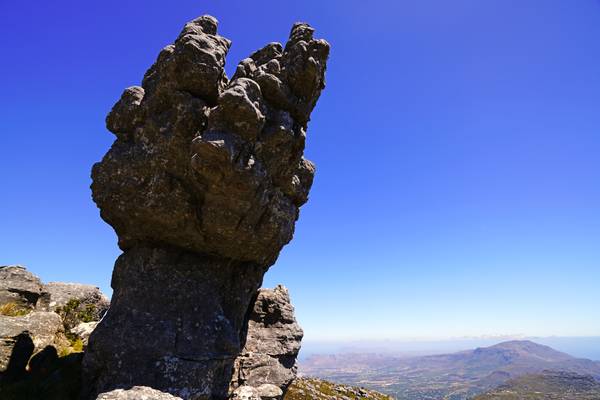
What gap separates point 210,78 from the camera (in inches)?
802

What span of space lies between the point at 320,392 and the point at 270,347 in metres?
28.0

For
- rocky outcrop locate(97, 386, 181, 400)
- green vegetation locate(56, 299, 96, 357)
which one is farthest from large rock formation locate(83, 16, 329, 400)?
green vegetation locate(56, 299, 96, 357)

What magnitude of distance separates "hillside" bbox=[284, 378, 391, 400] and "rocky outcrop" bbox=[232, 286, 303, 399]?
1620cm

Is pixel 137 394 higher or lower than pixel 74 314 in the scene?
lower

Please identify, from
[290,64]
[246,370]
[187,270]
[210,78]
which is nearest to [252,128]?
[210,78]

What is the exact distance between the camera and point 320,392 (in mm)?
48812

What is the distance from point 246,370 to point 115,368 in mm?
8970

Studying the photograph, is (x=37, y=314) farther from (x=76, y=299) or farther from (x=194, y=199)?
(x=194, y=199)

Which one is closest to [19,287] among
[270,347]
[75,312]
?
[75,312]

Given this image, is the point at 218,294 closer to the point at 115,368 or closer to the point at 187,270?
the point at 187,270

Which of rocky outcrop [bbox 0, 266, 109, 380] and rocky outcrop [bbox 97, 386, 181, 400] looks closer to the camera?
rocky outcrop [bbox 97, 386, 181, 400]

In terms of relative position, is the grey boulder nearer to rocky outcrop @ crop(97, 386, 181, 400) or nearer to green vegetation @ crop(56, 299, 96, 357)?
green vegetation @ crop(56, 299, 96, 357)

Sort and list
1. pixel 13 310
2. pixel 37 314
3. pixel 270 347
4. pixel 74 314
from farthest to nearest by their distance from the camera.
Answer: pixel 74 314 < pixel 270 347 < pixel 13 310 < pixel 37 314

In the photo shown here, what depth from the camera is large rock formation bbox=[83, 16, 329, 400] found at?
17844 millimetres
